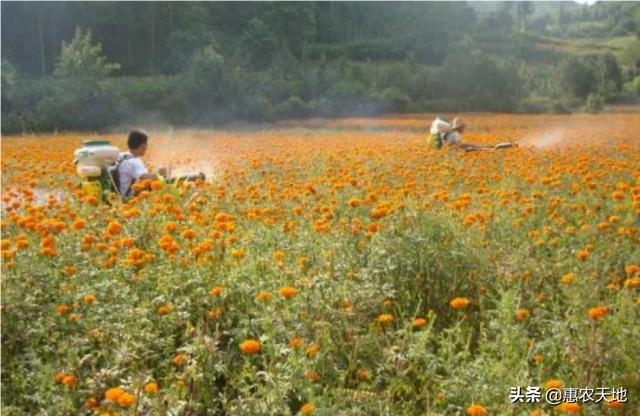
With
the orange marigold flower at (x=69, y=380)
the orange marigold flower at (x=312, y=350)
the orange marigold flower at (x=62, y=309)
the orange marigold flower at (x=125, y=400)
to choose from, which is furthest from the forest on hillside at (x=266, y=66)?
the orange marigold flower at (x=125, y=400)

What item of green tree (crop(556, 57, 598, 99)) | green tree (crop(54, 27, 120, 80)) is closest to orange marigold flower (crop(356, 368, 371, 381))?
green tree (crop(54, 27, 120, 80))

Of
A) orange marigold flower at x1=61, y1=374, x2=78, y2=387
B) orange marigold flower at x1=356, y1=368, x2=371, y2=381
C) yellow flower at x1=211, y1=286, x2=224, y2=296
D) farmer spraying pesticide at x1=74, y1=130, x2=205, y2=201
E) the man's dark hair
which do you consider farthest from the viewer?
the man's dark hair

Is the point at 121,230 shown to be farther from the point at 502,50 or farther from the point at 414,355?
the point at 502,50

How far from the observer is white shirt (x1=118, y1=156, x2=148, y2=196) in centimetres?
669

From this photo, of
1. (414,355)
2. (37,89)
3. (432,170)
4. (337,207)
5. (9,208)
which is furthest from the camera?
(37,89)

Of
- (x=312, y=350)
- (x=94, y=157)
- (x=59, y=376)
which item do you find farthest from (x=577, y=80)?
(x=59, y=376)

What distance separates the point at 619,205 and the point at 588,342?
265 cm

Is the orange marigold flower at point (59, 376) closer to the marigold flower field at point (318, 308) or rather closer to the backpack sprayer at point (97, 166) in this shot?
the marigold flower field at point (318, 308)

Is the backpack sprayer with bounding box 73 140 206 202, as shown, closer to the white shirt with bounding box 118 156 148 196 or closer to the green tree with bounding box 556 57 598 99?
the white shirt with bounding box 118 156 148 196

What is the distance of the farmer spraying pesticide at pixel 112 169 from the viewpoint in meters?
6.57

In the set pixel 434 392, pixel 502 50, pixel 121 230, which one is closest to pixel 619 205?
pixel 434 392

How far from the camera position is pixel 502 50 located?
231 ft

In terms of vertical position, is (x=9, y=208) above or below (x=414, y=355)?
above

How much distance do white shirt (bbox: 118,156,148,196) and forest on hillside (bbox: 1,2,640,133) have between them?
18.5 m
